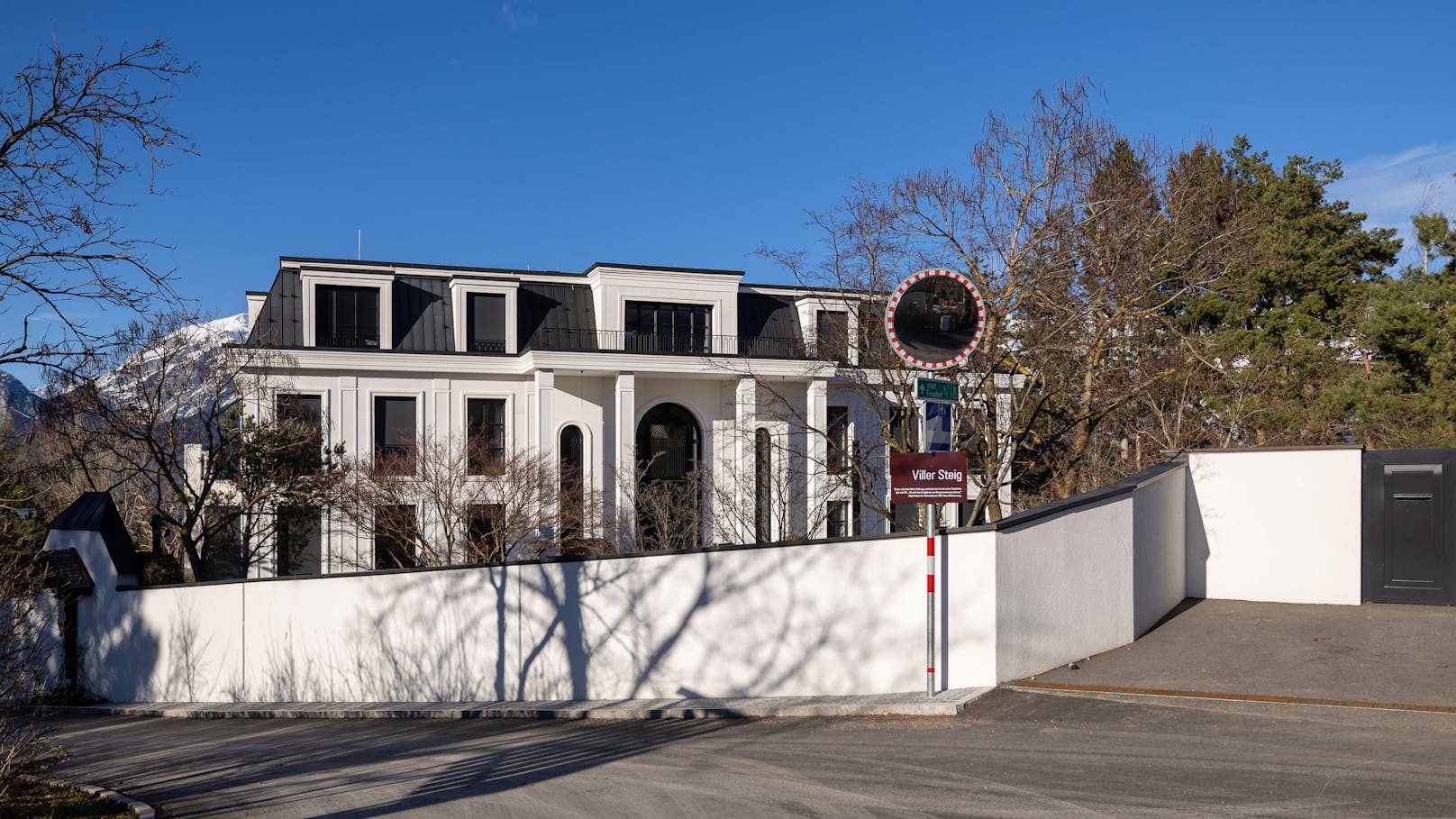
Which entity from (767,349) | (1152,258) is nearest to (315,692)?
(1152,258)

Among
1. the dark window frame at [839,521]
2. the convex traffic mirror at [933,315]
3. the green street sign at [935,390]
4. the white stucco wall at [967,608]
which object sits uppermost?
the convex traffic mirror at [933,315]

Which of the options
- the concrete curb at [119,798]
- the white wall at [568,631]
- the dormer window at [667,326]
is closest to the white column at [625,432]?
the dormer window at [667,326]

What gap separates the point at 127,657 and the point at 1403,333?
85.1ft

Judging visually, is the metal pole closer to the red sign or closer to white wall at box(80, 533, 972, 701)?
the red sign

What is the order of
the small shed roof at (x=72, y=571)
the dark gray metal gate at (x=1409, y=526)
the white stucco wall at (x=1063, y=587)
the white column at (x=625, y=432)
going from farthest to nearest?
the white column at (x=625, y=432) → the small shed roof at (x=72, y=571) → the dark gray metal gate at (x=1409, y=526) → the white stucco wall at (x=1063, y=587)

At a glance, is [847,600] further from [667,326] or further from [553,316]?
[553,316]

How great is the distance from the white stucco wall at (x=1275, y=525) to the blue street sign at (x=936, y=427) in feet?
15.2

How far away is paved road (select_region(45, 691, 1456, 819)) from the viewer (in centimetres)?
701

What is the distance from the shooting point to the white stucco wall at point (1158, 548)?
12.2 meters

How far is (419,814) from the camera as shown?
7.62m

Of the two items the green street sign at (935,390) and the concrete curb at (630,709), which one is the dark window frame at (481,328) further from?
the green street sign at (935,390)

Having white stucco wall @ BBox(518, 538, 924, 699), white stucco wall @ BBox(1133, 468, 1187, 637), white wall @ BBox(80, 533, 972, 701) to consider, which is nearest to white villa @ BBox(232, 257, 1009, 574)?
white wall @ BBox(80, 533, 972, 701)

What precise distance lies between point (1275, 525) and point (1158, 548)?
1659mm

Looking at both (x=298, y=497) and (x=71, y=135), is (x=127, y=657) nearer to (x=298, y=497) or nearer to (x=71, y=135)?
(x=298, y=497)
